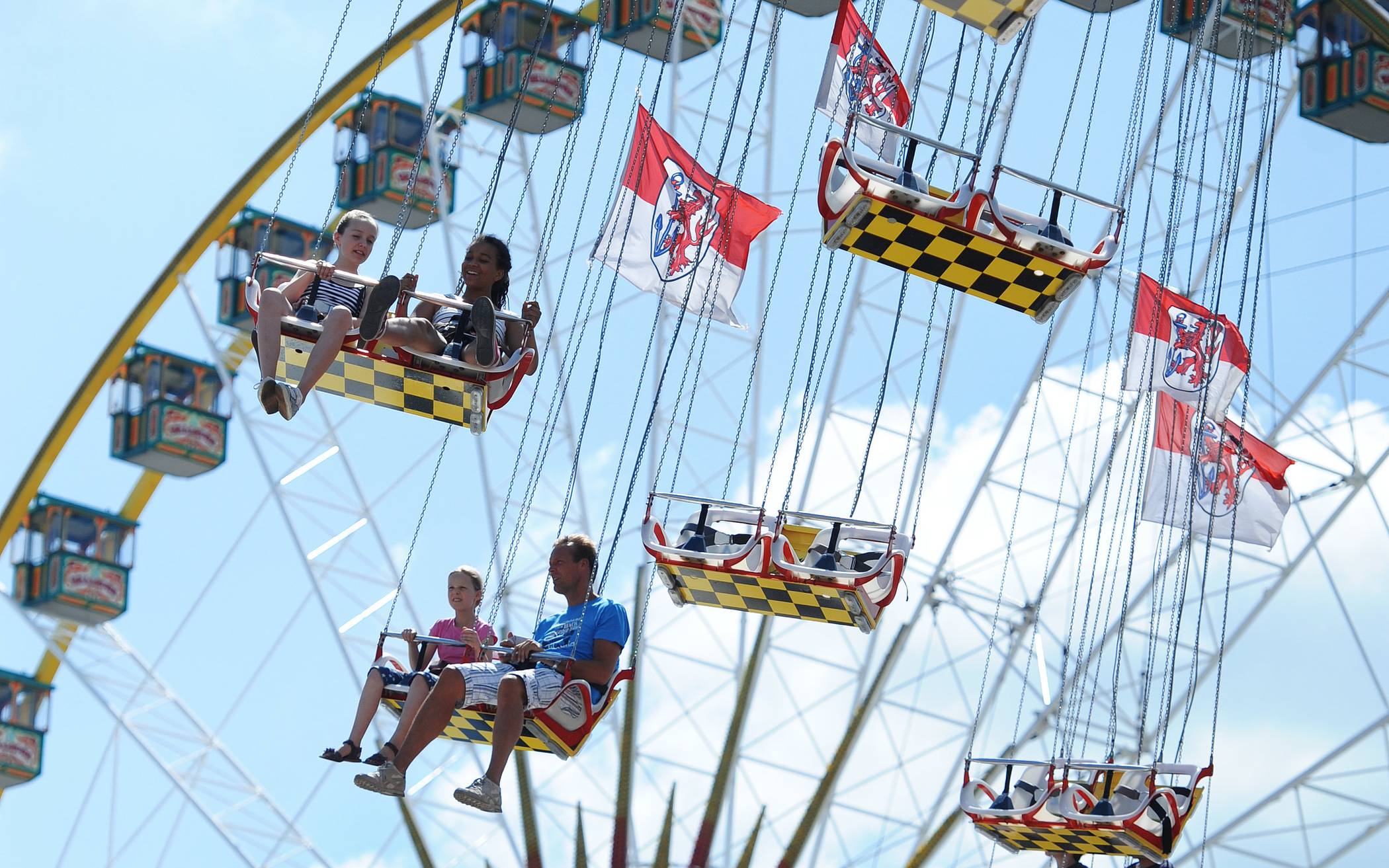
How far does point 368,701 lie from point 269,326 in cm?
227

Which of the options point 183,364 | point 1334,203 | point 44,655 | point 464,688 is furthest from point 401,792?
point 44,655

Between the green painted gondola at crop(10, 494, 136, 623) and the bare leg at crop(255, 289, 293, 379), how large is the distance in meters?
22.5

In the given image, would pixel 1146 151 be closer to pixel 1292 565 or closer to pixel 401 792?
pixel 1292 565

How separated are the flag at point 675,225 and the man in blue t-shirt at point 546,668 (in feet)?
34.1

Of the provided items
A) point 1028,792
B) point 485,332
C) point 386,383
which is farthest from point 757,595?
point 485,332

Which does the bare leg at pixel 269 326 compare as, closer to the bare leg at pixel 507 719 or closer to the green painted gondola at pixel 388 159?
the bare leg at pixel 507 719

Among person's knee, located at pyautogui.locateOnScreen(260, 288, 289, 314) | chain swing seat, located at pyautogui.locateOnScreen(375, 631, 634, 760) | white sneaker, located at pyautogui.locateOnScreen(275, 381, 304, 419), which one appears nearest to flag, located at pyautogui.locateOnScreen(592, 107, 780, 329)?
person's knee, located at pyautogui.locateOnScreen(260, 288, 289, 314)

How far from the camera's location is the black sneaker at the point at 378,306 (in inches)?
537

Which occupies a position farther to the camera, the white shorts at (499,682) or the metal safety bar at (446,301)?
the metal safety bar at (446,301)

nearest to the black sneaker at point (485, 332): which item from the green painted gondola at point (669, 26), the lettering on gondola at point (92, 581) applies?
the green painted gondola at point (669, 26)

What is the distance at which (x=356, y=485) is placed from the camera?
3133 centimetres

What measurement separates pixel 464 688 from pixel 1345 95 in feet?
55.4

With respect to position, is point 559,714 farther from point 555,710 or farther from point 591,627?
point 591,627

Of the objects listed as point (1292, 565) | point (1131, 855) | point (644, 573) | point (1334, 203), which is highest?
point (1334, 203)
